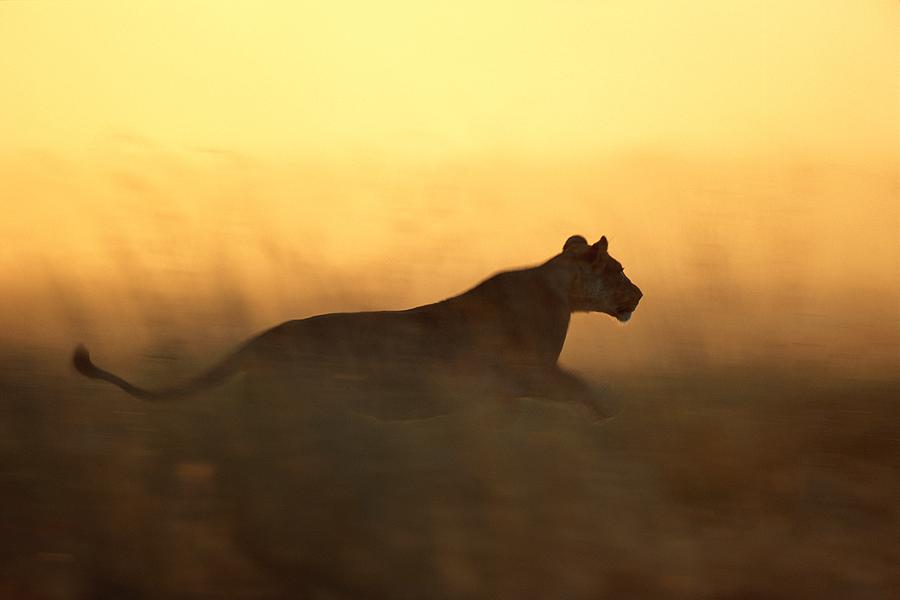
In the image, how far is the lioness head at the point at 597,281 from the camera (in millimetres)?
4262

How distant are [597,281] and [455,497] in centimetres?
95

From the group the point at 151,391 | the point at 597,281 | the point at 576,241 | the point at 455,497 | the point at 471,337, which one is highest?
the point at 576,241

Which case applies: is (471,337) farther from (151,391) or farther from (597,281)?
(151,391)

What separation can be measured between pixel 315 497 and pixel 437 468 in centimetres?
31

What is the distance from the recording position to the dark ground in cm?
356

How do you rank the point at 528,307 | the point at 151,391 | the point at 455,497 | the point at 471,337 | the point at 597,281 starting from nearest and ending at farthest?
the point at 455,497
the point at 151,391
the point at 471,337
the point at 528,307
the point at 597,281

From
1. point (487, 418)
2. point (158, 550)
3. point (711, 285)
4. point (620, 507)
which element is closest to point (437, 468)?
point (487, 418)

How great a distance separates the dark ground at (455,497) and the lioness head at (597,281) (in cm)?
46

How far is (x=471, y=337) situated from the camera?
4.00m

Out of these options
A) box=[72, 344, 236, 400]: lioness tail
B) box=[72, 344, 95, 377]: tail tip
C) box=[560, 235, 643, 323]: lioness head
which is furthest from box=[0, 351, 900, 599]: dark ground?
box=[560, 235, 643, 323]: lioness head

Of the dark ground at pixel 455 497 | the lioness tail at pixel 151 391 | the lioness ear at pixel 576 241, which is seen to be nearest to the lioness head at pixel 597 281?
the lioness ear at pixel 576 241

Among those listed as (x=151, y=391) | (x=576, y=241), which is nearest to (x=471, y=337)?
(x=576, y=241)

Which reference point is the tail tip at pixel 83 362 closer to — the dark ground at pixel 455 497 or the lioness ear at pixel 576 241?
the dark ground at pixel 455 497

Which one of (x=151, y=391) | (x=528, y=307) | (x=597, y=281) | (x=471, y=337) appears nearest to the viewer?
(x=151, y=391)
